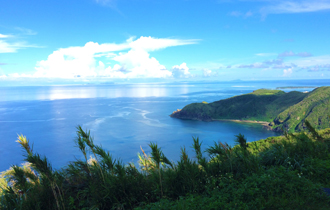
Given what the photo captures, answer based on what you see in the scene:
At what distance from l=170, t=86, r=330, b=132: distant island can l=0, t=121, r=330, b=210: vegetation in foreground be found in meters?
99.8

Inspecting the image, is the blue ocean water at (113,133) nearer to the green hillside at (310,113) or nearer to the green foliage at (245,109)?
the green foliage at (245,109)

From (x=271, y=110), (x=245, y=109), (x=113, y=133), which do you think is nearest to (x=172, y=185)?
(x=113, y=133)

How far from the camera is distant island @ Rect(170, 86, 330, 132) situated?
97375 mm

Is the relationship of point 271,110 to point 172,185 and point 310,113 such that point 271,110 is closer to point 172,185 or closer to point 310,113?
point 310,113

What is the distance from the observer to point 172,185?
6746 mm

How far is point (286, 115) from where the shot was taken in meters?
105

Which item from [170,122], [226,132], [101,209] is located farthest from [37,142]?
[101,209]

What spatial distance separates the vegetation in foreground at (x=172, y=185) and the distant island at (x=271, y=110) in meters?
99.8

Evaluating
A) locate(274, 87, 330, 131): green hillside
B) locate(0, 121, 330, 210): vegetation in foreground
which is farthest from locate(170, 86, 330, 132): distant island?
locate(0, 121, 330, 210): vegetation in foreground

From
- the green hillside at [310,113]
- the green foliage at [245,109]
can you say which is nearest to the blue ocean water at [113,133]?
the green foliage at [245,109]

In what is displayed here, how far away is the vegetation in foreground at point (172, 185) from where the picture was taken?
18.0ft

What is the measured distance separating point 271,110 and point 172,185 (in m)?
131

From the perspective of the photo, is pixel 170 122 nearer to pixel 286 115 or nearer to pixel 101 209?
pixel 286 115

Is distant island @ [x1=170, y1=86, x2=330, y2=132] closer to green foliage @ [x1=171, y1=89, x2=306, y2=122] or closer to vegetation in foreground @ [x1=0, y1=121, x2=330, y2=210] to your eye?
green foliage @ [x1=171, y1=89, x2=306, y2=122]
